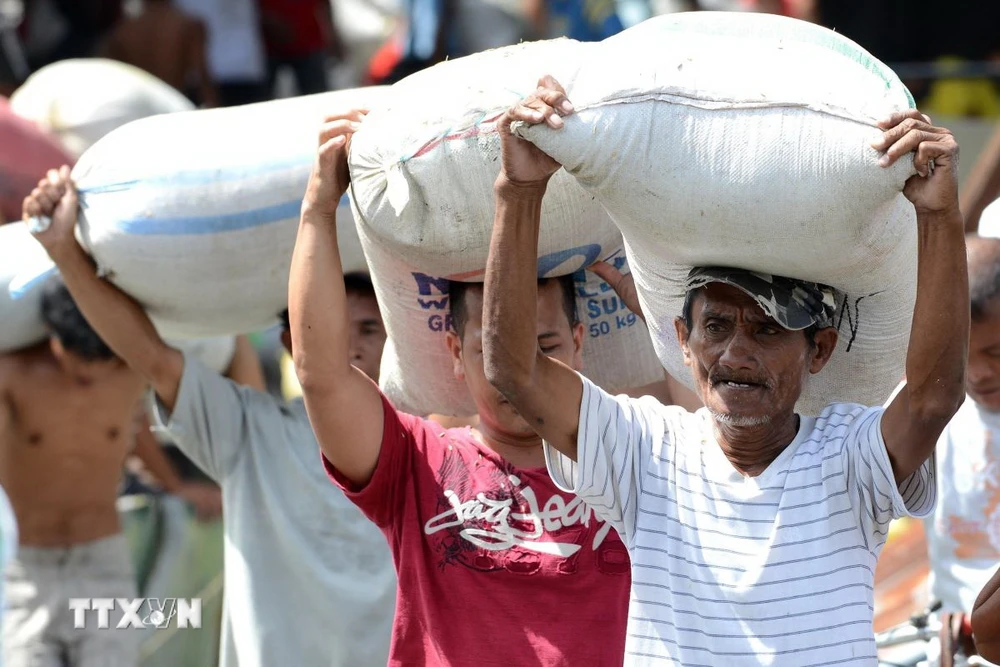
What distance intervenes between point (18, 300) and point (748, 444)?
257 cm

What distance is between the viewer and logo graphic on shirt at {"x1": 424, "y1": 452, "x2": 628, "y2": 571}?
2.54 metres

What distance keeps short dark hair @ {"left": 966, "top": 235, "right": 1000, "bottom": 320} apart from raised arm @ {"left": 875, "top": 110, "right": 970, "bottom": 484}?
4.17 feet

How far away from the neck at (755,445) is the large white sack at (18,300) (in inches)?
80.8

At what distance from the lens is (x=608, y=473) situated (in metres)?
2.28

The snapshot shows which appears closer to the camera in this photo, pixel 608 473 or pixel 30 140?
pixel 608 473

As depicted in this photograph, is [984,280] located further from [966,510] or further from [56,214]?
[56,214]

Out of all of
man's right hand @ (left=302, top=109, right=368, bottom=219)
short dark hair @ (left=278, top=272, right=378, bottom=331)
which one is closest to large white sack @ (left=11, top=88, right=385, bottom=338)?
short dark hair @ (left=278, top=272, right=378, bottom=331)

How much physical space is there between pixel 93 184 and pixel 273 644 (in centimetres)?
110

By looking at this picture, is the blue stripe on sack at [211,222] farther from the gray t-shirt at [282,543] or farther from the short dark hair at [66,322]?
the short dark hair at [66,322]

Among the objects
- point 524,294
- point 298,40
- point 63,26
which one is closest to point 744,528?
point 524,294

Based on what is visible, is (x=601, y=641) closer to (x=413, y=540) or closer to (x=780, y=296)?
(x=413, y=540)

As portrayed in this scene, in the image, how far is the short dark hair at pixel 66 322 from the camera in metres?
4.14

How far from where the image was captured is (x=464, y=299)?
2672 millimetres

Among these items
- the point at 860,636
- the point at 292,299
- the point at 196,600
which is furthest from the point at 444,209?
the point at 196,600
